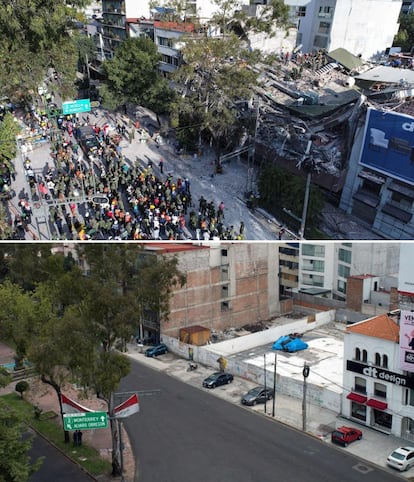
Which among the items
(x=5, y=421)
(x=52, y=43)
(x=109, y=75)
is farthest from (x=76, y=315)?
(x=109, y=75)

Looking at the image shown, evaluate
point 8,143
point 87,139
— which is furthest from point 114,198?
point 87,139

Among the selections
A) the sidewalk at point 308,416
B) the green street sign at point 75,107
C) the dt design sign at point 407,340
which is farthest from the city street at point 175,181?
the dt design sign at point 407,340

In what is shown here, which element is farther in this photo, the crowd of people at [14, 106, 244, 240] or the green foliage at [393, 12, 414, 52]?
the green foliage at [393, 12, 414, 52]

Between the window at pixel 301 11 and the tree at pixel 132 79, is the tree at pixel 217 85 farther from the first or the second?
the window at pixel 301 11

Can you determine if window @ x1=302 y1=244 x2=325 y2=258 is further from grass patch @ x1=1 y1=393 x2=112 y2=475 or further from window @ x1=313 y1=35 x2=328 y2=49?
grass patch @ x1=1 y1=393 x2=112 y2=475

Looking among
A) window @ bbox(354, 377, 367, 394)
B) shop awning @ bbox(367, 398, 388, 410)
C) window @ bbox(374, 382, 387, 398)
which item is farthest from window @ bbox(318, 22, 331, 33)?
shop awning @ bbox(367, 398, 388, 410)

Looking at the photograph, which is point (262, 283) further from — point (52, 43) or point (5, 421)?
point (5, 421)
